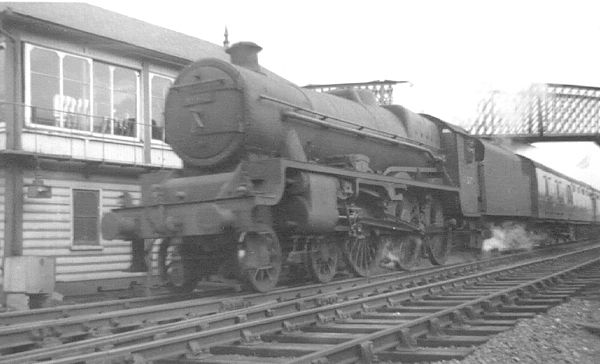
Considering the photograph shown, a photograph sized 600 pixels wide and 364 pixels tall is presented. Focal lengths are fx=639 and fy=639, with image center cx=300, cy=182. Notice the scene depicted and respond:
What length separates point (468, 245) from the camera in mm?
14266

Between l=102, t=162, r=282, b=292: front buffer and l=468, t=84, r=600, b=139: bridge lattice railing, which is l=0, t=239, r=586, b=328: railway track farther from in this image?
l=468, t=84, r=600, b=139: bridge lattice railing

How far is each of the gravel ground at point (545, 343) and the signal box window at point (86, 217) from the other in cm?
851

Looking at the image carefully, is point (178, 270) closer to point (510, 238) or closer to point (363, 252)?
point (363, 252)

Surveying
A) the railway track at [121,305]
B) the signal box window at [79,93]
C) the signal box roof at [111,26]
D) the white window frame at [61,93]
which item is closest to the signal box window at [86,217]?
the white window frame at [61,93]

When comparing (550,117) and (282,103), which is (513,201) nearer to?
(550,117)

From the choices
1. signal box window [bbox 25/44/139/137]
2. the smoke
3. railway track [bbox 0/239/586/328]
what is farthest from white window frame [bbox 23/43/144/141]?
the smoke

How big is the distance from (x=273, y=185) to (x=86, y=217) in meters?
5.85

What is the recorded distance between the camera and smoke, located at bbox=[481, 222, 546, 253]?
1685cm

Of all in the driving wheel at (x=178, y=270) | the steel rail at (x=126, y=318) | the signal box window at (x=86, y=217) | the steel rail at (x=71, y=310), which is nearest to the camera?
the steel rail at (x=126, y=318)

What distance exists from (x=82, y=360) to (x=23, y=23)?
8535mm

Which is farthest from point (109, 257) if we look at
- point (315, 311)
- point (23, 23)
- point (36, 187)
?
point (315, 311)

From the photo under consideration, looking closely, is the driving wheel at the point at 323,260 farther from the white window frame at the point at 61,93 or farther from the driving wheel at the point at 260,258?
the white window frame at the point at 61,93

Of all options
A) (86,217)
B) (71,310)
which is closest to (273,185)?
(71,310)

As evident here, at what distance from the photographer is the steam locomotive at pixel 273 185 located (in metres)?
7.65
